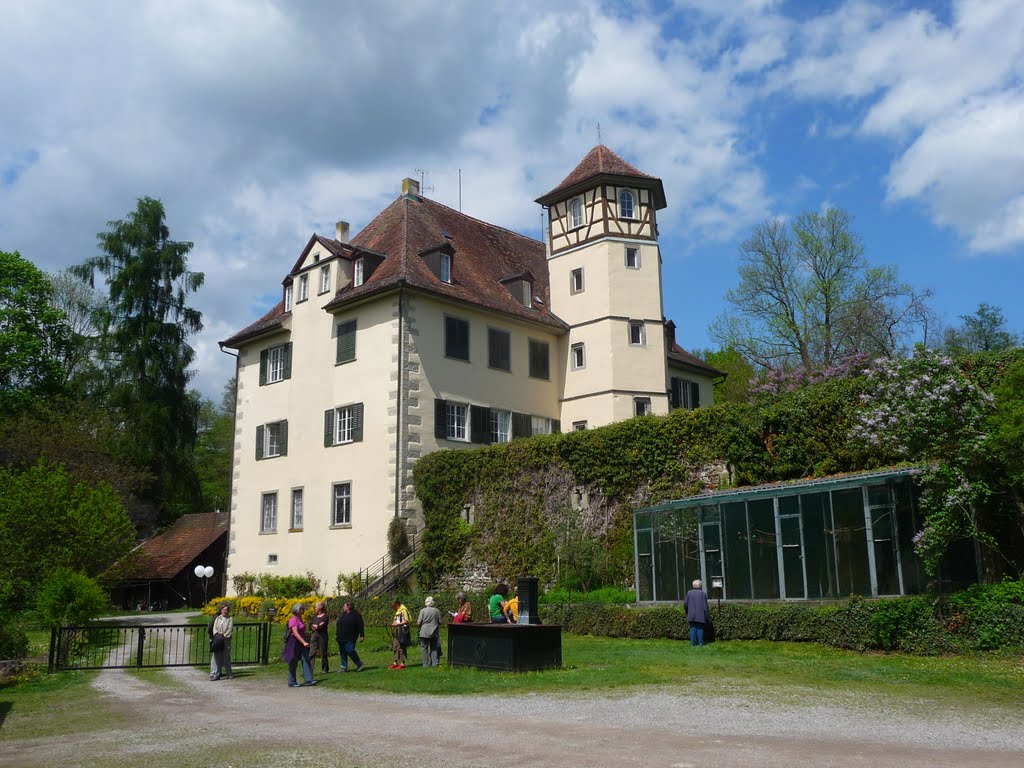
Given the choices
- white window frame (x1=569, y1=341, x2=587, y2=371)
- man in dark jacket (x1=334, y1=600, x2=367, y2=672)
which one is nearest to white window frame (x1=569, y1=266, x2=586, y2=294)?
white window frame (x1=569, y1=341, x2=587, y2=371)

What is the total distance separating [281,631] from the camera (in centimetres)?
2736

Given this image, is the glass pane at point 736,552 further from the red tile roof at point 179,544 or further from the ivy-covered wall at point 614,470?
the red tile roof at point 179,544

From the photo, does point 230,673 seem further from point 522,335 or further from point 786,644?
point 522,335

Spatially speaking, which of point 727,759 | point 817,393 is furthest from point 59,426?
point 727,759

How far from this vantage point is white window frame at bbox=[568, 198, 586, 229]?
36000 mm

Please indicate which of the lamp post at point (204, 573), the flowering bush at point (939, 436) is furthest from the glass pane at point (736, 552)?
the lamp post at point (204, 573)

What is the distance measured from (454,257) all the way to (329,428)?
26.6 ft

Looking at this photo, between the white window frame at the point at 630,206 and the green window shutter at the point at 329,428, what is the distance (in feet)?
42.7

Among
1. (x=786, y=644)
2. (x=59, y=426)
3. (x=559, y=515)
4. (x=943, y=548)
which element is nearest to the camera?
(x=943, y=548)

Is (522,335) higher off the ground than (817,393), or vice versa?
(522,335)

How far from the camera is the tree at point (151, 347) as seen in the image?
43938 mm

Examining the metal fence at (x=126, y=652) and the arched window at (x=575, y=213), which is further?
the arched window at (x=575, y=213)

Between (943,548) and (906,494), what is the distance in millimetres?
1805

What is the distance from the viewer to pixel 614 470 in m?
25.7
